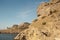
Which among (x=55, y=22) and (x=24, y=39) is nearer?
(x=55, y=22)

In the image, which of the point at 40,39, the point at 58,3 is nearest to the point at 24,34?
the point at 58,3

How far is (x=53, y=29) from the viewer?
2881 cm

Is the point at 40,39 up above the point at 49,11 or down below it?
below

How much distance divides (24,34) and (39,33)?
39.0ft

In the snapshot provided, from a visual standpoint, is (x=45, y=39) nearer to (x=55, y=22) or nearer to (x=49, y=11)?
(x=55, y=22)

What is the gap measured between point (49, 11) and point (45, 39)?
42.1 feet

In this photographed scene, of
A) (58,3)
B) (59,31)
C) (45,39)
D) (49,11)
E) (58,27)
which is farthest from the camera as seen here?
(58,3)

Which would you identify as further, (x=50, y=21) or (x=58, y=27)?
(x=50, y=21)

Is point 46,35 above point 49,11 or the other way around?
the other way around

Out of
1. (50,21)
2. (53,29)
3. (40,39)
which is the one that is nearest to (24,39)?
(50,21)

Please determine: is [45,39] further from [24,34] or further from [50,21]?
[24,34]

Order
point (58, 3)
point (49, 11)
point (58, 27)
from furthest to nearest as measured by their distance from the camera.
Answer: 1. point (58, 3)
2. point (49, 11)
3. point (58, 27)

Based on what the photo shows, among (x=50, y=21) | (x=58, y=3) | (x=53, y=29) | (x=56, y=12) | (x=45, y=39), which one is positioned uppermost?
(x=58, y=3)

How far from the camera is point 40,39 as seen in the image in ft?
81.4
